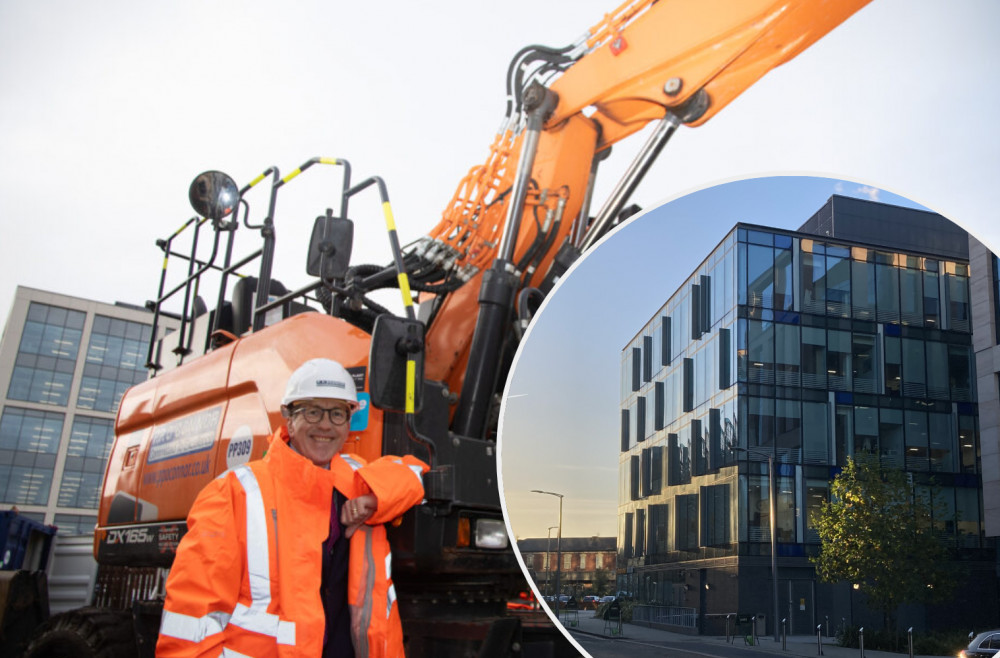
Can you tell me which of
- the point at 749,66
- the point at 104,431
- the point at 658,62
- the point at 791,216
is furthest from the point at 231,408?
the point at 104,431

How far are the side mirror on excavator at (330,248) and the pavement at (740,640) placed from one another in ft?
9.60

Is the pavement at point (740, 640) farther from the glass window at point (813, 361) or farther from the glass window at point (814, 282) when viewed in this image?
the glass window at point (814, 282)

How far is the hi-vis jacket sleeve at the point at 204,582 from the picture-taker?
2467 millimetres

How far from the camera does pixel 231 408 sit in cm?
486

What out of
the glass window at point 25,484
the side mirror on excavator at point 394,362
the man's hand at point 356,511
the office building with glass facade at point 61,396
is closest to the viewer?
the man's hand at point 356,511

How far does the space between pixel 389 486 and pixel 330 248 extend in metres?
1.69

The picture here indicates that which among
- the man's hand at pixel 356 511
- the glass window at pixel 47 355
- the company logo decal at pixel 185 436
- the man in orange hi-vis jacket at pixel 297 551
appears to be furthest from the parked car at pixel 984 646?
the glass window at pixel 47 355

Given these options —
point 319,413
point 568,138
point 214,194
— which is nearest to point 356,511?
point 319,413

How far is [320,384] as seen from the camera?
320cm

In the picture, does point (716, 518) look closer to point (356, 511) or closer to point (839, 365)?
point (839, 365)

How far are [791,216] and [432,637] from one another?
2736 mm

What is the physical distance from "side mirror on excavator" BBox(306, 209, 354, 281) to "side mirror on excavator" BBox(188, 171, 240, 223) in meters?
1.91

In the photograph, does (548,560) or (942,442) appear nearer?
(942,442)

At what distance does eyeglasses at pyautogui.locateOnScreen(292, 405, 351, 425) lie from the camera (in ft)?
10.5
